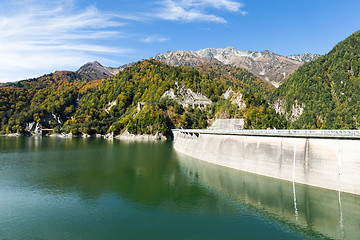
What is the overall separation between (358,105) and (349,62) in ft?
159

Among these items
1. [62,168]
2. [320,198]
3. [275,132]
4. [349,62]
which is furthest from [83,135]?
[349,62]

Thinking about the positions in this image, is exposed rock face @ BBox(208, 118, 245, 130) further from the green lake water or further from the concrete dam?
the green lake water

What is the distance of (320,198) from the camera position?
35500 mm

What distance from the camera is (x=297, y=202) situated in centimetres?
Result: 3491

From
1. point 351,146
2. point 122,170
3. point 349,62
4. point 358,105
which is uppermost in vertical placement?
point 349,62

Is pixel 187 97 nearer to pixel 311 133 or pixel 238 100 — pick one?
pixel 238 100

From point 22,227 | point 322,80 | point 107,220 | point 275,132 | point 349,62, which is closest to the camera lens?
point 22,227

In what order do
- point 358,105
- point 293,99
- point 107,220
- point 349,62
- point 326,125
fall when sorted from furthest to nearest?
1. point 293,99
2. point 349,62
3. point 326,125
4. point 358,105
5. point 107,220

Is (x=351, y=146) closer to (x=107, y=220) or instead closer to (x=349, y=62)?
(x=107, y=220)

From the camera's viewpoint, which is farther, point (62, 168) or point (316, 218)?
point (62, 168)

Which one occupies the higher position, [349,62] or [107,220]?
[349,62]

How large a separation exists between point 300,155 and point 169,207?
26.1 m

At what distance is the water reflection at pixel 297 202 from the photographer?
2777 cm

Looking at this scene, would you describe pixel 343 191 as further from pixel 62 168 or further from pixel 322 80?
pixel 322 80
